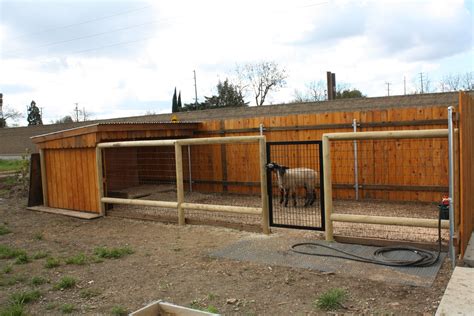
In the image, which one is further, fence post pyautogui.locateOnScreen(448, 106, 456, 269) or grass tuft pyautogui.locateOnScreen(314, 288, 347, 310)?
fence post pyautogui.locateOnScreen(448, 106, 456, 269)

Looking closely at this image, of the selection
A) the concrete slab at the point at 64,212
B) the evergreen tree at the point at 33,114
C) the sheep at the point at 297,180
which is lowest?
the concrete slab at the point at 64,212

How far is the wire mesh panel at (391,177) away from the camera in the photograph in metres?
8.37

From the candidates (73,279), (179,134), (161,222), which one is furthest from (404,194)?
(73,279)

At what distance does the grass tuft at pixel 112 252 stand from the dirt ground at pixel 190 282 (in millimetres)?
143

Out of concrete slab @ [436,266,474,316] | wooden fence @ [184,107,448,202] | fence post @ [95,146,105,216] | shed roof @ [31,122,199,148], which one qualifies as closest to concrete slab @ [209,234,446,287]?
concrete slab @ [436,266,474,316]

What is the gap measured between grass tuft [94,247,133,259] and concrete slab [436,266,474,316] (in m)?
4.29

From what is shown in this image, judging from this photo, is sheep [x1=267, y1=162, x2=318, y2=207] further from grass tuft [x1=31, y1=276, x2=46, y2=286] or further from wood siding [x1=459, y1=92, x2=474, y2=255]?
grass tuft [x1=31, y1=276, x2=46, y2=286]

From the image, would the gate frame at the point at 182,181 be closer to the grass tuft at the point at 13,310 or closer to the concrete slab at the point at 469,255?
the concrete slab at the point at 469,255

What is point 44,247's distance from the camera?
23.2 feet

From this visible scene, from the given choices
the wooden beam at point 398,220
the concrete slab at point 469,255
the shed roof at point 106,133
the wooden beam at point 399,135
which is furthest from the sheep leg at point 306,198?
the shed roof at point 106,133

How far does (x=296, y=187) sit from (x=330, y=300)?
5.09 m

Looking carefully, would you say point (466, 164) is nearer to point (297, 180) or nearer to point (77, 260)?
point (297, 180)

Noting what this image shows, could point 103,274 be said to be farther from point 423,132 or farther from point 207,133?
point 207,133

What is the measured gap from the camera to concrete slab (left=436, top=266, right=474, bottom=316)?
12.0 feet
